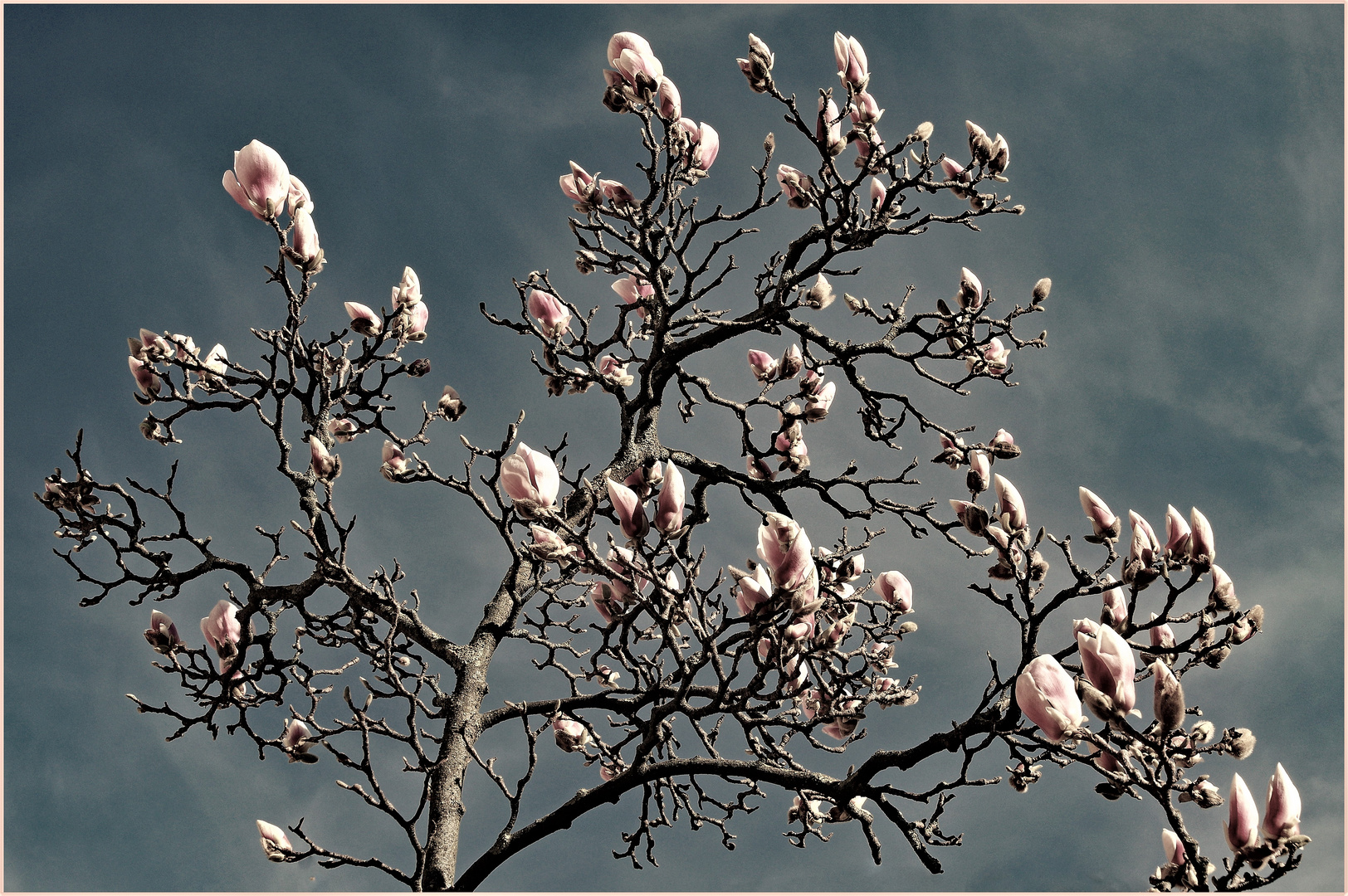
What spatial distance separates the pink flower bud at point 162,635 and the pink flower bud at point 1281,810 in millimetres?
5888

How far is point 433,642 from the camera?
5707 mm

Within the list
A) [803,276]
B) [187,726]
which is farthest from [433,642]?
[803,276]

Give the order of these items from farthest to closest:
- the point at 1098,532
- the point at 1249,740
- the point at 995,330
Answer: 1. the point at 995,330
2. the point at 1098,532
3. the point at 1249,740

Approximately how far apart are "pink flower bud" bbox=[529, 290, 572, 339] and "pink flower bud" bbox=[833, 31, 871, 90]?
101 inches

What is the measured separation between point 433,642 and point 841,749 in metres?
2.75

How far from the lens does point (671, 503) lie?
3.53 metres

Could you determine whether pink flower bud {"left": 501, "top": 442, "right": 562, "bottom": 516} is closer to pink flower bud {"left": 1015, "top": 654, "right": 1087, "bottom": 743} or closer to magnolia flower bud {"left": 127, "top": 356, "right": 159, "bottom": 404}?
pink flower bud {"left": 1015, "top": 654, "right": 1087, "bottom": 743}

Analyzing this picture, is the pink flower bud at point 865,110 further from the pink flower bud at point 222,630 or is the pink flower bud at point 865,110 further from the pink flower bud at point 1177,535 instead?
the pink flower bud at point 222,630

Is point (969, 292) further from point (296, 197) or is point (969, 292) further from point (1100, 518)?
point (296, 197)

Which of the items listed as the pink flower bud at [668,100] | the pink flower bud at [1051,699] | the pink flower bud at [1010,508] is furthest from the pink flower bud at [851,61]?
the pink flower bud at [1051,699]

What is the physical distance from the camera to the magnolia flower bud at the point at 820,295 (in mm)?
6652

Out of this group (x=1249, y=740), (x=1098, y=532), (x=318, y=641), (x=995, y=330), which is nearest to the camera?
(x=1249, y=740)

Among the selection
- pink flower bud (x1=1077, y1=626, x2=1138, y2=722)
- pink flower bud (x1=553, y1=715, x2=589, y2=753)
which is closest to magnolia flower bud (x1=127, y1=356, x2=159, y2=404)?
pink flower bud (x1=553, y1=715, x2=589, y2=753)

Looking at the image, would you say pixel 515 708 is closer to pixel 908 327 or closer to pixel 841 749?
pixel 841 749
